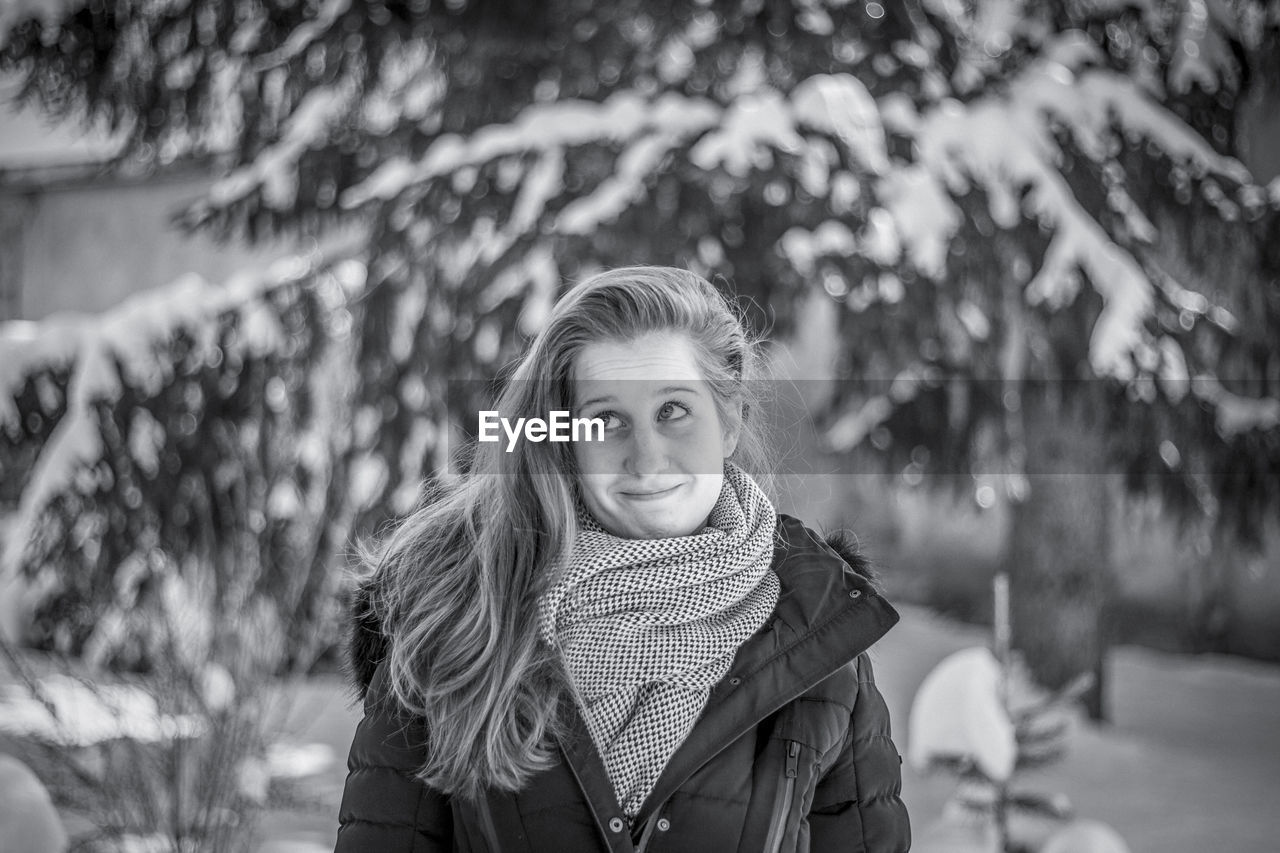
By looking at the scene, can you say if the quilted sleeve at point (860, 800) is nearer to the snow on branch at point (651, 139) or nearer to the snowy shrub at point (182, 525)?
the snow on branch at point (651, 139)

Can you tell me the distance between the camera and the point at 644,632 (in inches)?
56.7

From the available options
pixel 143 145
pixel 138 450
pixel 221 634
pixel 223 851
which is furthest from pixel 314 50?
pixel 223 851

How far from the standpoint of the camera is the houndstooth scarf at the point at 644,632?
1.40m

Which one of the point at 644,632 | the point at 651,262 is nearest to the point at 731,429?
the point at 644,632

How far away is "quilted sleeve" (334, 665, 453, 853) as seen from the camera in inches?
55.1

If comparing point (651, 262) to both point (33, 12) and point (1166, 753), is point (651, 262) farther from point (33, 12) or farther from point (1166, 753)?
point (1166, 753)

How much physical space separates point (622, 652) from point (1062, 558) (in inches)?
179

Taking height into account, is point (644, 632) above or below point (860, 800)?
above

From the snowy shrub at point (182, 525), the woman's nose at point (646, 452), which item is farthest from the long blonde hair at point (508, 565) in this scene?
the snowy shrub at point (182, 525)

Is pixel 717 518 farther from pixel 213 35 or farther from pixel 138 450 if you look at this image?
pixel 213 35

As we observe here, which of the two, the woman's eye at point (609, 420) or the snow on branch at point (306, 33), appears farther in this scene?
the snow on branch at point (306, 33)

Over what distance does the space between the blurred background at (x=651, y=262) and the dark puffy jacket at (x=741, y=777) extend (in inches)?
75.5

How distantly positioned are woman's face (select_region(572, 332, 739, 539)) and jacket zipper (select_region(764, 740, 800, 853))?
319mm

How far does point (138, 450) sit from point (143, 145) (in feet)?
6.10
